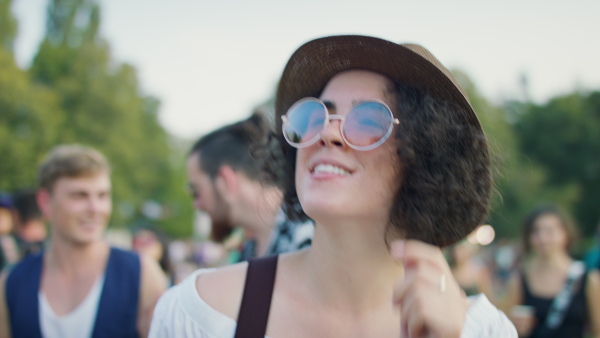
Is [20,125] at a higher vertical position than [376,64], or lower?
higher

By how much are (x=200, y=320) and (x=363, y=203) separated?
73 centimetres

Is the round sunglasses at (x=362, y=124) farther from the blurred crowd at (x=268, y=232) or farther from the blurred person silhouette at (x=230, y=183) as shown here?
the blurred person silhouette at (x=230, y=183)

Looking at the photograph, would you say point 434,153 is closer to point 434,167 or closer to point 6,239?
point 434,167

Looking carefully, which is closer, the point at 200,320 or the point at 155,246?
the point at 200,320

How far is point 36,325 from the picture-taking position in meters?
3.38

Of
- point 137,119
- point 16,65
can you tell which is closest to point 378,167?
point 16,65

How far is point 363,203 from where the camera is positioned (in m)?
1.96

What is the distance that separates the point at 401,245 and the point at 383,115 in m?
0.58

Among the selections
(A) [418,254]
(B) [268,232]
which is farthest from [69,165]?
(A) [418,254]

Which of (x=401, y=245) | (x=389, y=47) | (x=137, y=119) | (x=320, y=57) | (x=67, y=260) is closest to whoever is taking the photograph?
(x=401, y=245)

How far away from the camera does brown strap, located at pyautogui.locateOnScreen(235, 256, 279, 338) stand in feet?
6.33

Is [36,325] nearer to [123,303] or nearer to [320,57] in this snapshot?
[123,303]

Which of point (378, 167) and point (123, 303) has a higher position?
point (378, 167)

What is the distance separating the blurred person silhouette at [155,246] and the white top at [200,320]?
6.66 metres
